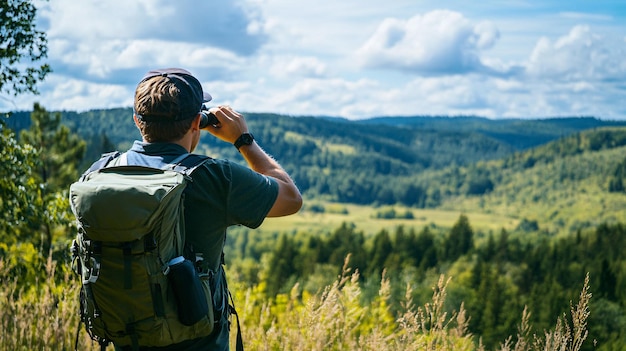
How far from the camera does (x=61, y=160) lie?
33.8 metres

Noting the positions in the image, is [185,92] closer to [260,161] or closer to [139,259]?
[260,161]

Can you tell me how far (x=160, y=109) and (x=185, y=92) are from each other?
0.11 m

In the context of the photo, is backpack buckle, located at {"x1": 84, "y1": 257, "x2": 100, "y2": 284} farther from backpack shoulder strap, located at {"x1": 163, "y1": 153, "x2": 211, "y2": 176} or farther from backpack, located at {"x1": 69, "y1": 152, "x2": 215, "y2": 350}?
backpack shoulder strap, located at {"x1": 163, "y1": 153, "x2": 211, "y2": 176}

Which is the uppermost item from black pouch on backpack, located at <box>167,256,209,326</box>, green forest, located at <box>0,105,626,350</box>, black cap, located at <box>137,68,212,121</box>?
black cap, located at <box>137,68,212,121</box>

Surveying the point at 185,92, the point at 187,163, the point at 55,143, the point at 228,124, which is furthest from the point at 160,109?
the point at 55,143

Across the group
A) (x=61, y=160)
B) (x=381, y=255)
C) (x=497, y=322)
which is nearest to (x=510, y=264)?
(x=381, y=255)

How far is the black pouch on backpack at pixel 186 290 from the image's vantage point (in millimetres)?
2252

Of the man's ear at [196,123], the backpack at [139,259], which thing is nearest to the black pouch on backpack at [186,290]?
the backpack at [139,259]

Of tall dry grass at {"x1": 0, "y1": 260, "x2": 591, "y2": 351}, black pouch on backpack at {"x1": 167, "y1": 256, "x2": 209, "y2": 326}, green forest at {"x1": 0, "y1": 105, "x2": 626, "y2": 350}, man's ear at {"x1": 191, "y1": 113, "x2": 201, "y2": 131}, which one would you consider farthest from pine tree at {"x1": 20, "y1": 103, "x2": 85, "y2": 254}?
black pouch on backpack at {"x1": 167, "y1": 256, "x2": 209, "y2": 326}

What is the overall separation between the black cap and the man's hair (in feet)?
0.03

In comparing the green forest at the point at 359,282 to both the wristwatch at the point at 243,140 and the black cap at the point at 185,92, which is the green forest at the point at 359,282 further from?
the black cap at the point at 185,92

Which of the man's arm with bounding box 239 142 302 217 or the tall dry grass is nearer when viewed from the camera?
the man's arm with bounding box 239 142 302 217

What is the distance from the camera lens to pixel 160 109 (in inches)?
94.3

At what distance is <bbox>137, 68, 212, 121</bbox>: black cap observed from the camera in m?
2.41
